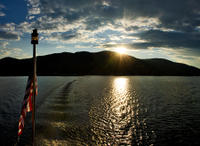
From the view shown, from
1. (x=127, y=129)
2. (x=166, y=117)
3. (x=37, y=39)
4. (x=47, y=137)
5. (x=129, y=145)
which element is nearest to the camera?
(x=37, y=39)

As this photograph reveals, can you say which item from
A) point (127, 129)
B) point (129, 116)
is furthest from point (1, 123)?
point (129, 116)

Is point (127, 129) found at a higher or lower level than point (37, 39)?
lower

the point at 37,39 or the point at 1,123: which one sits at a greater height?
the point at 37,39

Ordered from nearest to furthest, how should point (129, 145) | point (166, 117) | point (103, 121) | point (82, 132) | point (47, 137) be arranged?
1. point (129, 145)
2. point (47, 137)
3. point (82, 132)
4. point (103, 121)
5. point (166, 117)

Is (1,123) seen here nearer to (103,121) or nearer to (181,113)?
(103,121)

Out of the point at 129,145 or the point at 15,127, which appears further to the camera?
the point at 15,127

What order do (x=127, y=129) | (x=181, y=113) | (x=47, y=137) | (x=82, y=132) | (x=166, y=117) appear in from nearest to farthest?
(x=47, y=137) < (x=82, y=132) < (x=127, y=129) < (x=166, y=117) < (x=181, y=113)

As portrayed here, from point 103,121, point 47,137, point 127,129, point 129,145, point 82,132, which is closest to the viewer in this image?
point 129,145

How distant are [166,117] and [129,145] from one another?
1034 cm

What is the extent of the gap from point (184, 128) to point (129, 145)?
811 cm

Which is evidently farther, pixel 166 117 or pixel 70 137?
pixel 166 117

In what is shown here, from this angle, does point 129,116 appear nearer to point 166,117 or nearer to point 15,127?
point 166,117

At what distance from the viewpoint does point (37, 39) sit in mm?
9328

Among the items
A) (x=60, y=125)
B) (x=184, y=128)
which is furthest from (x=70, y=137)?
(x=184, y=128)
